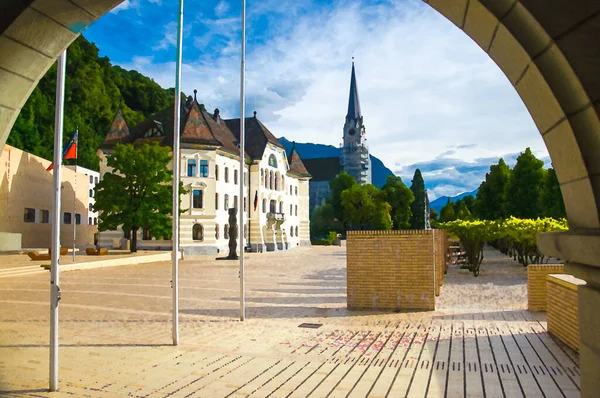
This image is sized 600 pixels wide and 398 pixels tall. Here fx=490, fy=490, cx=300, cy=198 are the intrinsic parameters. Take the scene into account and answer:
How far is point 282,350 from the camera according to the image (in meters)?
8.40

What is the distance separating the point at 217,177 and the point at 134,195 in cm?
1098

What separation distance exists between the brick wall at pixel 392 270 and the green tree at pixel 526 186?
1706 inches

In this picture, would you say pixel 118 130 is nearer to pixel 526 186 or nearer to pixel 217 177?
pixel 217 177

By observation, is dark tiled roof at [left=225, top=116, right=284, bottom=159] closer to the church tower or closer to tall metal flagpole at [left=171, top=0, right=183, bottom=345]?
tall metal flagpole at [left=171, top=0, right=183, bottom=345]

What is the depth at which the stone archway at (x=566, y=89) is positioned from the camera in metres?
2.26

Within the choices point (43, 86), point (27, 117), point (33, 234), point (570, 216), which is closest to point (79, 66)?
point (43, 86)

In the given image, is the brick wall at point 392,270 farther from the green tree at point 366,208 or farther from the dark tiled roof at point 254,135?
the green tree at point 366,208

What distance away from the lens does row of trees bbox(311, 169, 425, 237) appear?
90.3 m

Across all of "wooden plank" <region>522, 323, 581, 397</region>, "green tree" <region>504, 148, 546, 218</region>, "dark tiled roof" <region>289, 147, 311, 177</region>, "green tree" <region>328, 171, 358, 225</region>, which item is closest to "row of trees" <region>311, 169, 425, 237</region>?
"green tree" <region>328, 171, 358, 225</region>

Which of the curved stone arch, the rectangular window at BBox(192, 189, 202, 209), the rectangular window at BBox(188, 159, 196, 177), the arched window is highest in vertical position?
the rectangular window at BBox(188, 159, 196, 177)

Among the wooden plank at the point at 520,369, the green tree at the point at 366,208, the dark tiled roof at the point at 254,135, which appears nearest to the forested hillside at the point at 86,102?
the dark tiled roof at the point at 254,135

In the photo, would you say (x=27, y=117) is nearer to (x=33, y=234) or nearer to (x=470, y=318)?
(x=33, y=234)

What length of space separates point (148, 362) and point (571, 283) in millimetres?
7177

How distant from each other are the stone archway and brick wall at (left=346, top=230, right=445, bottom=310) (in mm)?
9874
